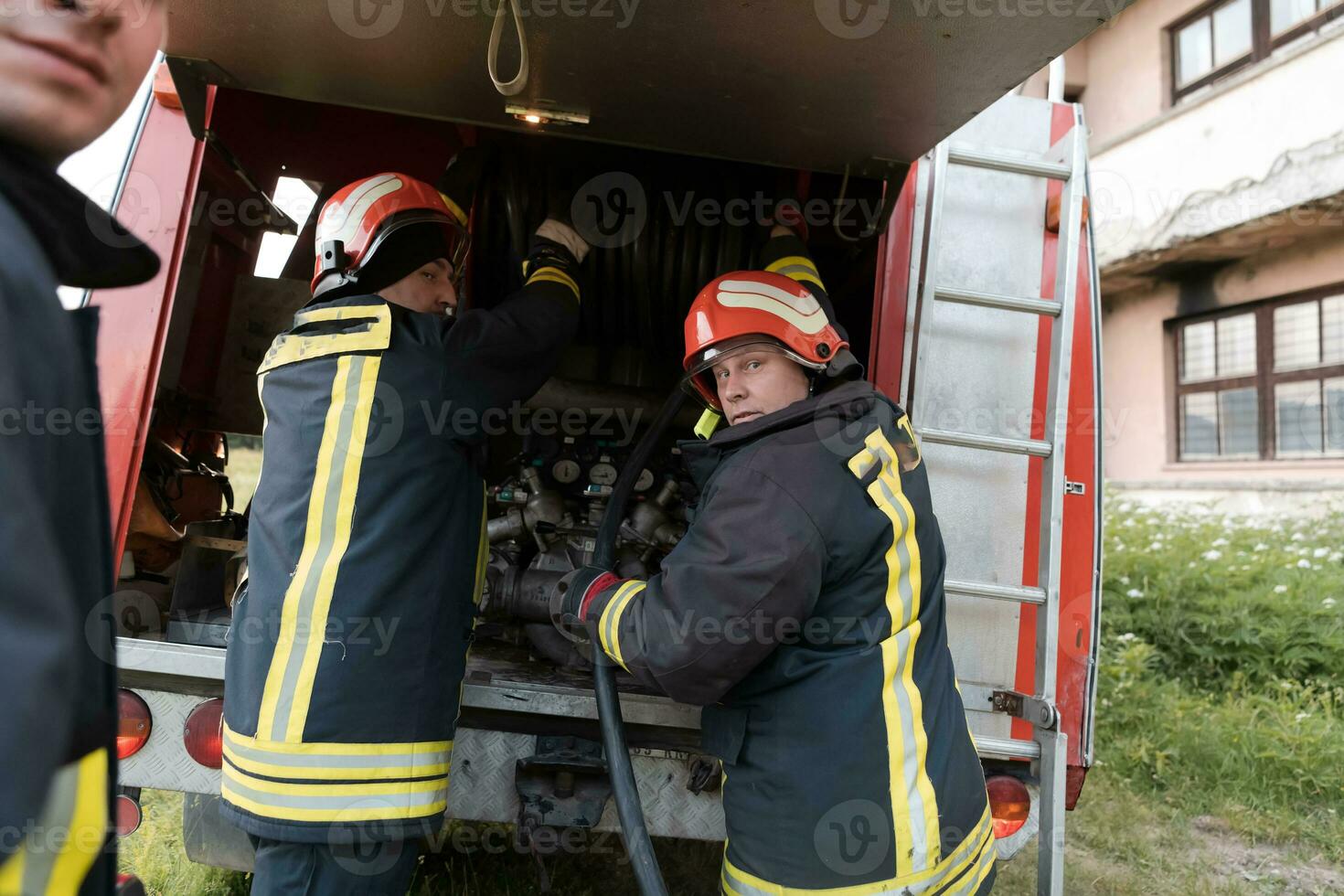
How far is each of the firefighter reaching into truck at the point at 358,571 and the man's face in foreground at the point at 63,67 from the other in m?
1.16

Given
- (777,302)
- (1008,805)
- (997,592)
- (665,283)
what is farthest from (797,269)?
(1008,805)

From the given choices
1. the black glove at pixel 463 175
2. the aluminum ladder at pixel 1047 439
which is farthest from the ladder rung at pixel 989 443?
the black glove at pixel 463 175

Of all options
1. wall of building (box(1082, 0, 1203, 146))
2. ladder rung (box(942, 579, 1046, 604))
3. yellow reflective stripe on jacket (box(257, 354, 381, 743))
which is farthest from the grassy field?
wall of building (box(1082, 0, 1203, 146))

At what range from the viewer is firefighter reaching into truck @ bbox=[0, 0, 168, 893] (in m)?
0.63

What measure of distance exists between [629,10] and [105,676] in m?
1.44

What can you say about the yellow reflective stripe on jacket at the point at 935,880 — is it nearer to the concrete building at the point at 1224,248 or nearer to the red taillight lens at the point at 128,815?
the red taillight lens at the point at 128,815

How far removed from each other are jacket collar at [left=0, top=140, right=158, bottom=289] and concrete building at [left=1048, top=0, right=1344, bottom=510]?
931cm

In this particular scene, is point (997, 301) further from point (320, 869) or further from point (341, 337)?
point (320, 869)

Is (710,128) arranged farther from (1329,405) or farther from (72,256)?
(1329,405)

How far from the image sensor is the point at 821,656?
1.76 metres

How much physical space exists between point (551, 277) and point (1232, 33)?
1066 cm

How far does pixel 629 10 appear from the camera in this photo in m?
1.68

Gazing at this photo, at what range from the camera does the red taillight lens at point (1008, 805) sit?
2184 millimetres

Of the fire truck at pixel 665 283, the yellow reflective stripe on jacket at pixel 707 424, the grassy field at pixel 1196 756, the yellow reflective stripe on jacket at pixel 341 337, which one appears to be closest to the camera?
the fire truck at pixel 665 283
